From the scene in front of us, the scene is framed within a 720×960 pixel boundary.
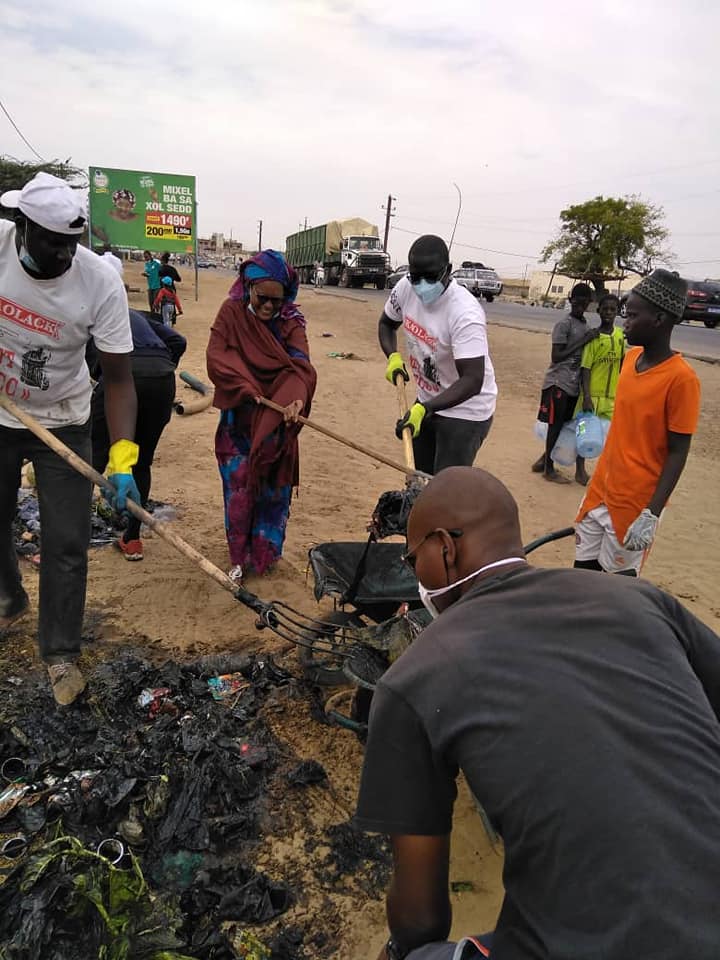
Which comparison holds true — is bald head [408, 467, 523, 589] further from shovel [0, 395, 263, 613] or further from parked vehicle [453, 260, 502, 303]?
parked vehicle [453, 260, 502, 303]

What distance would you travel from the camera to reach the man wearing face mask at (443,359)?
3.38 meters

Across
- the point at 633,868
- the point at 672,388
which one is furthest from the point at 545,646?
the point at 672,388

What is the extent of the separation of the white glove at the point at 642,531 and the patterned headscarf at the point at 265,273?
2.09m

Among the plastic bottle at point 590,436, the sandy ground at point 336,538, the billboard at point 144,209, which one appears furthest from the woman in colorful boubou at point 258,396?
the billboard at point 144,209

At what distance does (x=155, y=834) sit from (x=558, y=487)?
5.09 m

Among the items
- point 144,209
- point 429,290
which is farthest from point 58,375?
point 144,209

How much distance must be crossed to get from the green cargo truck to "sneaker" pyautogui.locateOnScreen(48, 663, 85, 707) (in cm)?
2576

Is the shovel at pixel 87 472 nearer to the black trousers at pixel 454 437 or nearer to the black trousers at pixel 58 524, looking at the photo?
the black trousers at pixel 58 524

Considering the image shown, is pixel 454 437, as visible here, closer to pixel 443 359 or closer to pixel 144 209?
pixel 443 359

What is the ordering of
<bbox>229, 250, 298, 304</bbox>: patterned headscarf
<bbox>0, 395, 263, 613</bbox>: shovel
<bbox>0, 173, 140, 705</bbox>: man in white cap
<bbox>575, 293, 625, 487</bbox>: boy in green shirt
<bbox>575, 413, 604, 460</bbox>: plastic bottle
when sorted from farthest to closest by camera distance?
<bbox>575, 293, 625, 487</bbox>: boy in green shirt < <bbox>575, 413, 604, 460</bbox>: plastic bottle < <bbox>229, 250, 298, 304</bbox>: patterned headscarf < <bbox>0, 395, 263, 613</bbox>: shovel < <bbox>0, 173, 140, 705</bbox>: man in white cap

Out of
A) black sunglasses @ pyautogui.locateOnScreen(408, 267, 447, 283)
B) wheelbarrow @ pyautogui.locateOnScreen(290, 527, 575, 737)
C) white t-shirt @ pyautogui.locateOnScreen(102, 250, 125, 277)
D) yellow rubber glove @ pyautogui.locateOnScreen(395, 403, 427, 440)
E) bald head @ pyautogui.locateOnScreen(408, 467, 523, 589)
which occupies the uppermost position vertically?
black sunglasses @ pyautogui.locateOnScreen(408, 267, 447, 283)

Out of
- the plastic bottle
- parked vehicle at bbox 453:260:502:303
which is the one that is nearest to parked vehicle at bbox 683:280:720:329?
parked vehicle at bbox 453:260:502:303

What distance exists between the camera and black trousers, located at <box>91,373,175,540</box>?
396 cm

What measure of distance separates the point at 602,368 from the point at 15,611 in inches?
192
